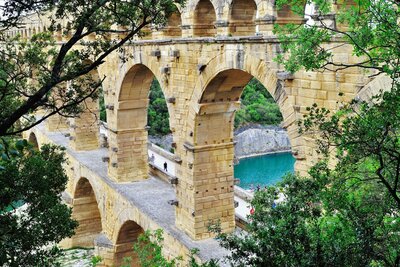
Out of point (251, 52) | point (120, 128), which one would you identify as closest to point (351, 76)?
point (251, 52)

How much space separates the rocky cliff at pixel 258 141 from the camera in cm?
4244

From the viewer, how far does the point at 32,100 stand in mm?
6312

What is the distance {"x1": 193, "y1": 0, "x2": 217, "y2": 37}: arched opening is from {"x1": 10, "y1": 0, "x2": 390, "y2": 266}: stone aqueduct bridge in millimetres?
24

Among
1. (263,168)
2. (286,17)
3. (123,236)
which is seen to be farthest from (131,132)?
(263,168)

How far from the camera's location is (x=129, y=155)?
57.6ft

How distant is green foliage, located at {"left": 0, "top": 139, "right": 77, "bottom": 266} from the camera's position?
7195 millimetres

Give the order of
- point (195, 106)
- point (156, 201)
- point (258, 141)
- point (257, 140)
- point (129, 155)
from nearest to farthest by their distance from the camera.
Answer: point (195, 106) < point (156, 201) < point (129, 155) < point (257, 140) < point (258, 141)

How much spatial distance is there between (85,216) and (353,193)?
17.6 meters

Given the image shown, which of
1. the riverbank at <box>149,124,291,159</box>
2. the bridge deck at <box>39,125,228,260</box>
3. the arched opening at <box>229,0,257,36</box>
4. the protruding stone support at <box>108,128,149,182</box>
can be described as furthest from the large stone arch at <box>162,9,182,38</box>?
the riverbank at <box>149,124,291,159</box>

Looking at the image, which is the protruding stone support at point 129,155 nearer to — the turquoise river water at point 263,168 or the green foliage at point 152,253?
the green foliage at point 152,253

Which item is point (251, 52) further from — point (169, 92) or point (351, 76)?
point (169, 92)

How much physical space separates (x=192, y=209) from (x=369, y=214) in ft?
24.9

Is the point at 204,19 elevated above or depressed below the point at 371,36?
above

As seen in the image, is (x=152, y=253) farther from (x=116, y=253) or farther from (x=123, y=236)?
(x=116, y=253)
